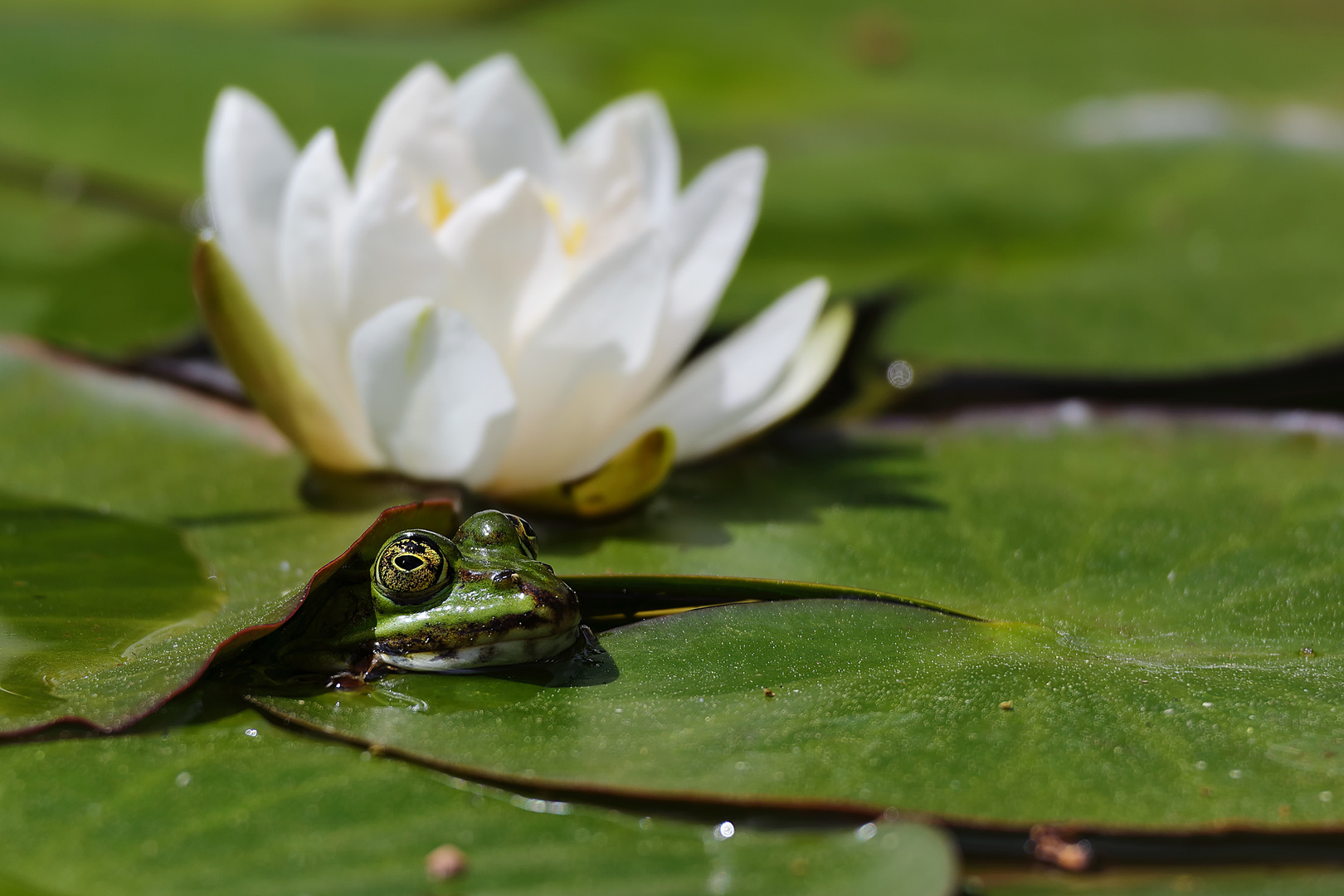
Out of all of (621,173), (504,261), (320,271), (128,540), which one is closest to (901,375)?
(621,173)

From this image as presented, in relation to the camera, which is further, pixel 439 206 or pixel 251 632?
pixel 439 206

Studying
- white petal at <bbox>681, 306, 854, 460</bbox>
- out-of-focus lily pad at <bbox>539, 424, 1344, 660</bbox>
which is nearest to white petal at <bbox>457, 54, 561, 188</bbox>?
white petal at <bbox>681, 306, 854, 460</bbox>

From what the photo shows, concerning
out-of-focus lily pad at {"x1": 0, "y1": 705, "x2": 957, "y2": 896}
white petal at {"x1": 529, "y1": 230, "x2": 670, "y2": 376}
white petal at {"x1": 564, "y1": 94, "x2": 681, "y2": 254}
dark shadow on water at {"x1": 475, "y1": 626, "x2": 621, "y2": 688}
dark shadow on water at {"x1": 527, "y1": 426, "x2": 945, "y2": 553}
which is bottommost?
out-of-focus lily pad at {"x1": 0, "y1": 705, "x2": 957, "y2": 896}

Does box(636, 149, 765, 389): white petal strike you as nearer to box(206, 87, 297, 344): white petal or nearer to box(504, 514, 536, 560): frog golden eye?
box(504, 514, 536, 560): frog golden eye

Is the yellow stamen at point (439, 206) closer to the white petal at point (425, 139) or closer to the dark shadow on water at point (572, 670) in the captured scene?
the white petal at point (425, 139)

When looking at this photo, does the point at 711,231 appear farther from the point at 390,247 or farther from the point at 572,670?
the point at 572,670
